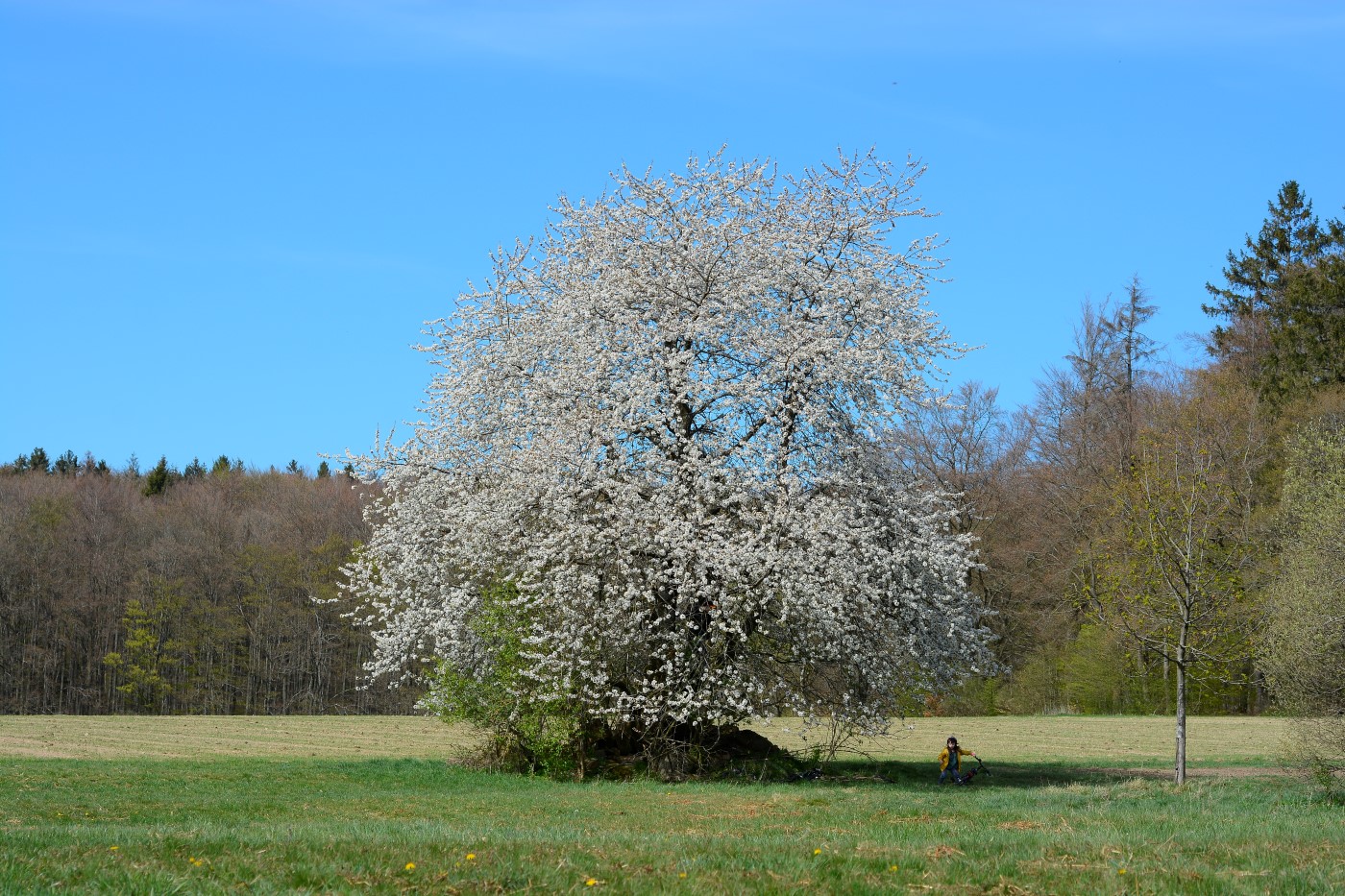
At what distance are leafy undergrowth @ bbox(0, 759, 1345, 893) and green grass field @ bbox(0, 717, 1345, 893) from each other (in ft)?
0.11

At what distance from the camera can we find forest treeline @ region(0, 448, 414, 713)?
6353cm

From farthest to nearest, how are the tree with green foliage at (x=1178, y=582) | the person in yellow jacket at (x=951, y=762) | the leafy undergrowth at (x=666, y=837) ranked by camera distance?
the person in yellow jacket at (x=951, y=762) < the tree with green foliage at (x=1178, y=582) < the leafy undergrowth at (x=666, y=837)

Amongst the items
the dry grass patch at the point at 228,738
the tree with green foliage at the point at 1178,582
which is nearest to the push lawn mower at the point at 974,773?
the tree with green foliage at the point at 1178,582

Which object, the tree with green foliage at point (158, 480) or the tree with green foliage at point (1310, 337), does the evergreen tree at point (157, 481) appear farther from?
the tree with green foliage at point (1310, 337)

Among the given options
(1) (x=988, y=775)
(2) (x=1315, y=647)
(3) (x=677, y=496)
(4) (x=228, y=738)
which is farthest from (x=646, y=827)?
(4) (x=228, y=738)

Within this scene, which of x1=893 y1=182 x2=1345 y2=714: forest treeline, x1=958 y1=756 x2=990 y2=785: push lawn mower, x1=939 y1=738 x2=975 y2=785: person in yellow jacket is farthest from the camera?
x1=893 y1=182 x2=1345 y2=714: forest treeline

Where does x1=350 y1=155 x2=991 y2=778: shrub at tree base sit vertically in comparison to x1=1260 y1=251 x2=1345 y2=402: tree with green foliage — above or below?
below

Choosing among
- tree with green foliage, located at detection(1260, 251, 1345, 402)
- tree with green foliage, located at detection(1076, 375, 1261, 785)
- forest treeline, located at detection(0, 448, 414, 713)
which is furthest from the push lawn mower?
forest treeline, located at detection(0, 448, 414, 713)

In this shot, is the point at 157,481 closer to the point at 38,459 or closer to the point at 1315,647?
the point at 38,459

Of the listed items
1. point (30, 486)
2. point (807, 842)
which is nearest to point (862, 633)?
point (807, 842)

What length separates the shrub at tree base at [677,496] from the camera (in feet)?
62.1

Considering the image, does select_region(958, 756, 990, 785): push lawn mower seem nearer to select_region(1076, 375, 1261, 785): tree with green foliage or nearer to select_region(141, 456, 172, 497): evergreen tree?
select_region(1076, 375, 1261, 785): tree with green foliage

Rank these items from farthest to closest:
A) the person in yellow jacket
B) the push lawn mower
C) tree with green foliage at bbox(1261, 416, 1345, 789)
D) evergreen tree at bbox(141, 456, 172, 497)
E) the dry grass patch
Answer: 1. evergreen tree at bbox(141, 456, 172, 497)
2. the dry grass patch
3. the push lawn mower
4. the person in yellow jacket
5. tree with green foliage at bbox(1261, 416, 1345, 789)

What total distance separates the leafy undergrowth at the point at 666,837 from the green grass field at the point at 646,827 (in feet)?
0.11
